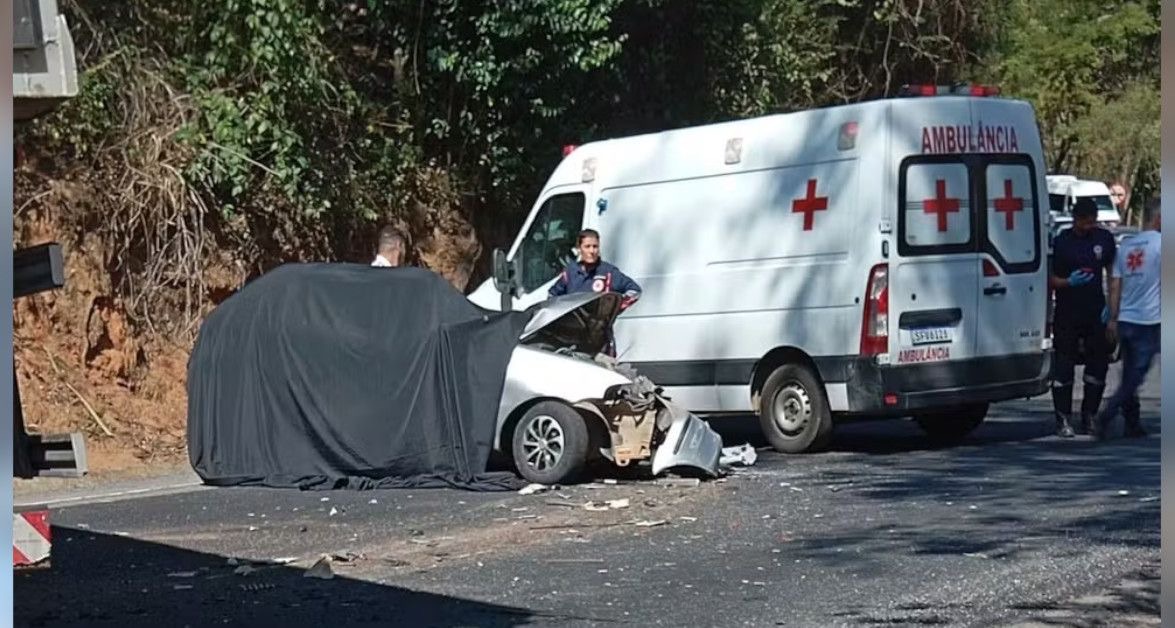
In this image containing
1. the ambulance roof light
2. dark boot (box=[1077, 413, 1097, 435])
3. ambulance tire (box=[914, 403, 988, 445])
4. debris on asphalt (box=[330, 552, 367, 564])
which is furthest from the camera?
ambulance tire (box=[914, 403, 988, 445])

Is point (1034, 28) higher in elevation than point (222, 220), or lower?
higher

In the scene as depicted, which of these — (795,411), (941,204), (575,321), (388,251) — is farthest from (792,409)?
(388,251)

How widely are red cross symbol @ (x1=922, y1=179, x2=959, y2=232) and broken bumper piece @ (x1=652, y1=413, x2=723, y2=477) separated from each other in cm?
257

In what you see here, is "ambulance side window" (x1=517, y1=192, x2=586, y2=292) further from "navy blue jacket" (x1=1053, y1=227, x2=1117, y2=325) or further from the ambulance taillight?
"navy blue jacket" (x1=1053, y1=227, x2=1117, y2=325)

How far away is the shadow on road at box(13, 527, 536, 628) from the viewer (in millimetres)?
7785

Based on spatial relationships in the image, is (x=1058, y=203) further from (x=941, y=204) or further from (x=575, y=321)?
(x=575, y=321)

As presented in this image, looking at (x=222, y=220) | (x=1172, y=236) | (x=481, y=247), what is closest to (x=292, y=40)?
(x=222, y=220)

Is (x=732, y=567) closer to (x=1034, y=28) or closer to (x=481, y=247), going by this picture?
(x=481, y=247)

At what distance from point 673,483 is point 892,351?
7.03 ft

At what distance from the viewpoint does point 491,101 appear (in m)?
19.2

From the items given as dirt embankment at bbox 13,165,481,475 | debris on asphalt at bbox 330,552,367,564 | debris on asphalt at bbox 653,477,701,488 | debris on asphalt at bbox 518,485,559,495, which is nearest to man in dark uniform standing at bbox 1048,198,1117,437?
debris on asphalt at bbox 653,477,701,488

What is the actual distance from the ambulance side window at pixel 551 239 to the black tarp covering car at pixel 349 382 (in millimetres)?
2291

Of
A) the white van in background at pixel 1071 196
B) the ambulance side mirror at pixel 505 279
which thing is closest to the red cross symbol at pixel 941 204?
the ambulance side mirror at pixel 505 279

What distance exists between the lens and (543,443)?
12.1 meters
